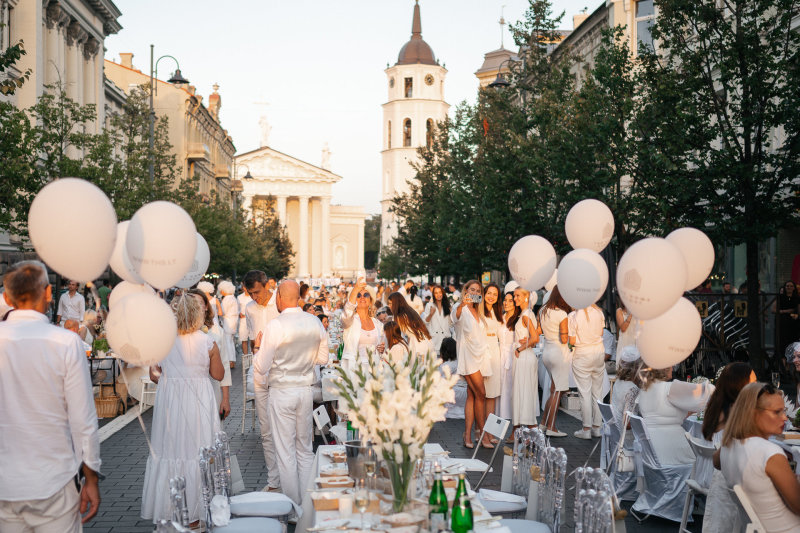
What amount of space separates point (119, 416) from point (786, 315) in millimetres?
12445

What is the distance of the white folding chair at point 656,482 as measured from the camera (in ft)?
25.8

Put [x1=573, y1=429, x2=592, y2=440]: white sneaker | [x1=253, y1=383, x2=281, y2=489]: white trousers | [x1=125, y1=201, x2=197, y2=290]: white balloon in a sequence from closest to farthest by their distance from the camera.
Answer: [x1=125, y1=201, x2=197, y2=290]: white balloon < [x1=253, y1=383, x2=281, y2=489]: white trousers < [x1=573, y1=429, x2=592, y2=440]: white sneaker

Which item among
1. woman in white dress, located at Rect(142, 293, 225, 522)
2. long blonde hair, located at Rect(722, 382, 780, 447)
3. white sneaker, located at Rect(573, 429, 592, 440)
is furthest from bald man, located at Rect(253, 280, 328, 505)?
white sneaker, located at Rect(573, 429, 592, 440)

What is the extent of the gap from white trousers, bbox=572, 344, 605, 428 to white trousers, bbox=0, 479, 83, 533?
819cm

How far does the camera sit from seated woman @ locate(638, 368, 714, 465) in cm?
809

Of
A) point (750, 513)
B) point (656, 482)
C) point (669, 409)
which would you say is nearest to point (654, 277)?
point (669, 409)

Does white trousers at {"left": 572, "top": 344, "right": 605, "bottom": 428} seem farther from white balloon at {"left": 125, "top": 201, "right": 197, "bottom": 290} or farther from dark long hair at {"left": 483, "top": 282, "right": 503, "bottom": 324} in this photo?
white balloon at {"left": 125, "top": 201, "right": 197, "bottom": 290}

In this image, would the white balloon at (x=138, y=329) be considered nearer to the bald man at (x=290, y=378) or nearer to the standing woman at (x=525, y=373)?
the bald man at (x=290, y=378)

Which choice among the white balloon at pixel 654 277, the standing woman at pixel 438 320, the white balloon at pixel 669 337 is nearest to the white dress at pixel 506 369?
the white balloon at pixel 669 337

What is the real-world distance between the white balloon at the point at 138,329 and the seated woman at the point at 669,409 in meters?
4.67

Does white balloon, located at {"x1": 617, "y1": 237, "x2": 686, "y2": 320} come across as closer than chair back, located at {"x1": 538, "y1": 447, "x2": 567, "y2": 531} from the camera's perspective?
No

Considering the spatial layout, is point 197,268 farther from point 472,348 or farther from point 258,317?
point 258,317

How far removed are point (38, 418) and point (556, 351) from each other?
794 cm

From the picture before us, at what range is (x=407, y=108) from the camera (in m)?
107
